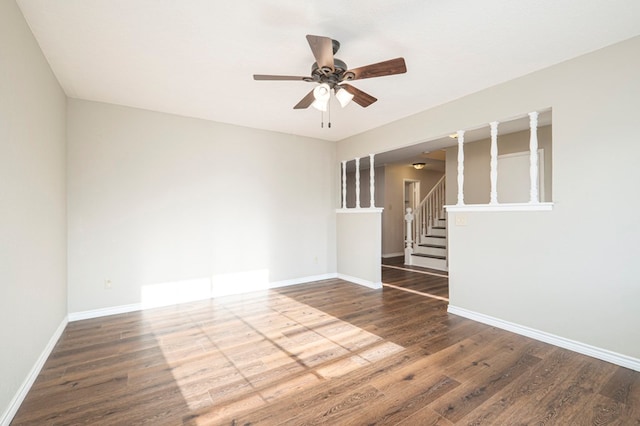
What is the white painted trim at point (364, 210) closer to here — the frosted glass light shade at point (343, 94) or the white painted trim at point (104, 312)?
the frosted glass light shade at point (343, 94)

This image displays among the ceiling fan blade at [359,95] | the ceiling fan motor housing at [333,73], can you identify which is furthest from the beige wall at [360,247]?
the ceiling fan motor housing at [333,73]

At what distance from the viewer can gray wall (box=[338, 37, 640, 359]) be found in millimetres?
2355

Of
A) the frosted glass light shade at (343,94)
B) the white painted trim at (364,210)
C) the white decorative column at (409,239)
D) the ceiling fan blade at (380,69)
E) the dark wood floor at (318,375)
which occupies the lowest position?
the dark wood floor at (318,375)

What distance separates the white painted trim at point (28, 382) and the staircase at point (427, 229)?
6.34 m

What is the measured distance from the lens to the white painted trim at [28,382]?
174cm

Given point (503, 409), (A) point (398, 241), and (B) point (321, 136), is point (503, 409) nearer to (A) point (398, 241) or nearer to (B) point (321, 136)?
(B) point (321, 136)

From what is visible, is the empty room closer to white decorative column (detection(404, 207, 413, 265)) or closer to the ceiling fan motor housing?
the ceiling fan motor housing

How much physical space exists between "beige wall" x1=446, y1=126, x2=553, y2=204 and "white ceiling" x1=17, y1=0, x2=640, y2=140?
2536mm

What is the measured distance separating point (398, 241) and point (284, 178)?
191 inches

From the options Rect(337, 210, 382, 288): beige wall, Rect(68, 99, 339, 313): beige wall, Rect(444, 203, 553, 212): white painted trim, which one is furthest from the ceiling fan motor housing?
Rect(337, 210, 382, 288): beige wall

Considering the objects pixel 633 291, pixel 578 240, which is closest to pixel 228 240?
pixel 578 240

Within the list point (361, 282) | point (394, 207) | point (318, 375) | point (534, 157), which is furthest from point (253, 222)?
point (394, 207)

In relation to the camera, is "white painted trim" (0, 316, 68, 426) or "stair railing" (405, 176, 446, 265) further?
"stair railing" (405, 176, 446, 265)

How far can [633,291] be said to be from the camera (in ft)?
7.65
